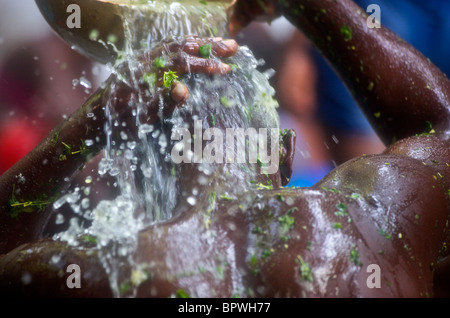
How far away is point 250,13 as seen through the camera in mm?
2699

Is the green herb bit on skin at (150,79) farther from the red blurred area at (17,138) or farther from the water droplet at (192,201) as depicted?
the red blurred area at (17,138)

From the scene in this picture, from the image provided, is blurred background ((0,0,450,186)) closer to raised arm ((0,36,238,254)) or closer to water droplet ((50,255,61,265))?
raised arm ((0,36,238,254))

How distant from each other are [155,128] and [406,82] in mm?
1240

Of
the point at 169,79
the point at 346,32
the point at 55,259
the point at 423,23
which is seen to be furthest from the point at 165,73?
the point at 423,23

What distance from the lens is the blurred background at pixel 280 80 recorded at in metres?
4.01

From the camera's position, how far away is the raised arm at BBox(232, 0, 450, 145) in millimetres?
2184

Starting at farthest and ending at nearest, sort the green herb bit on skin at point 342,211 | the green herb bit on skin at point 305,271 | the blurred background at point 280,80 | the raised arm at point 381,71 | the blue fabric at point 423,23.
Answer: the blue fabric at point 423,23 < the blurred background at point 280,80 < the raised arm at point 381,71 < the green herb bit on skin at point 342,211 < the green herb bit on skin at point 305,271

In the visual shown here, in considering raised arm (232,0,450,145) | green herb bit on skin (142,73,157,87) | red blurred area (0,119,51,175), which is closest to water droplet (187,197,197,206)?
green herb bit on skin (142,73,157,87)

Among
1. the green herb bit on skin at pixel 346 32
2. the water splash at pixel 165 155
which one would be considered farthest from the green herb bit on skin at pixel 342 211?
the green herb bit on skin at pixel 346 32

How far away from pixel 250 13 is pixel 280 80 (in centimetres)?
255

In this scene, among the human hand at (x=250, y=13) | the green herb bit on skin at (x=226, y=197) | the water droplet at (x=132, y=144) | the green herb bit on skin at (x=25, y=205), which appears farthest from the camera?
the human hand at (x=250, y=13)

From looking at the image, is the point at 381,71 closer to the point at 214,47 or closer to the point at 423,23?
the point at 214,47

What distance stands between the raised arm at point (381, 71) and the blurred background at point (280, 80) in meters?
1.82
